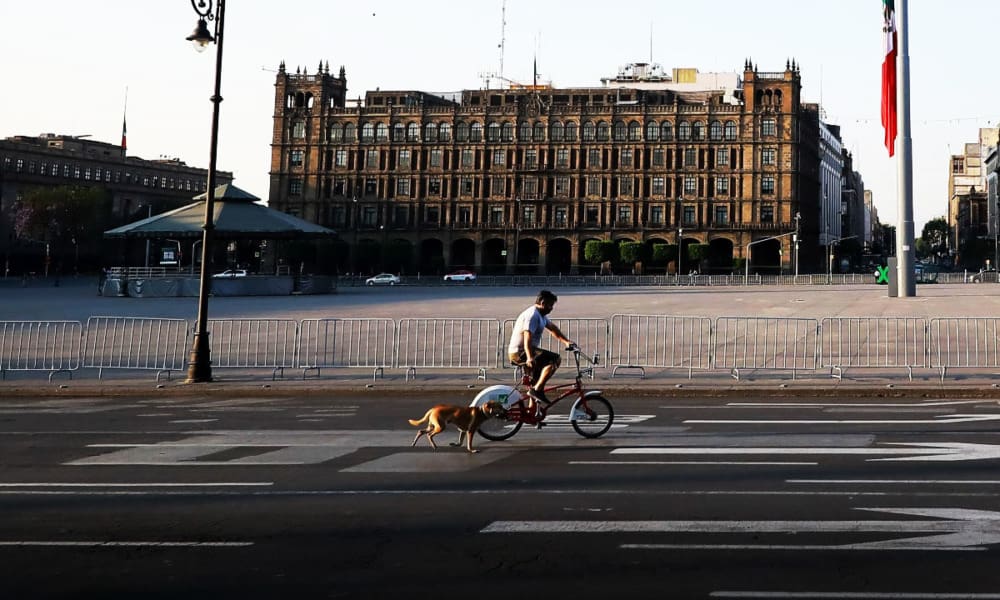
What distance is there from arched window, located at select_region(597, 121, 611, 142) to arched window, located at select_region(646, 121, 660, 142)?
4.31 meters

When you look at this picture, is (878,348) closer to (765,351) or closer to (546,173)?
(765,351)

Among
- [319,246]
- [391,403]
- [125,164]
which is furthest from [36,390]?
[125,164]

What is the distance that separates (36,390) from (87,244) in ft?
334

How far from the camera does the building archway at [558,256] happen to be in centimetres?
11269

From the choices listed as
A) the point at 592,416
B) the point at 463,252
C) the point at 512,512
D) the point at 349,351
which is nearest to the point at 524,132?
the point at 463,252

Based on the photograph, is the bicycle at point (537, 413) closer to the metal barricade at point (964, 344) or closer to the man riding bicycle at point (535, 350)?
the man riding bicycle at point (535, 350)

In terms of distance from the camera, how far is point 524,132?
114062mm

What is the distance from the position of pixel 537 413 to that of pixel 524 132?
343 feet

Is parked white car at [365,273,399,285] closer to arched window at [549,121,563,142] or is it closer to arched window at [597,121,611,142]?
arched window at [549,121,563,142]

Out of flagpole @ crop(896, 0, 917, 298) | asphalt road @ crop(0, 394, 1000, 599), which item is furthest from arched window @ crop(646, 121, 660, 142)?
asphalt road @ crop(0, 394, 1000, 599)

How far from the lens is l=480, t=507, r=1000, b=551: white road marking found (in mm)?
6742

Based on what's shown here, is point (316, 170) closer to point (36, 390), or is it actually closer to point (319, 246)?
point (319, 246)

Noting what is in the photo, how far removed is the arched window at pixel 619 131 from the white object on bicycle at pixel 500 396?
10298cm

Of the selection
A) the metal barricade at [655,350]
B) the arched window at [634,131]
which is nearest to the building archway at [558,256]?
the arched window at [634,131]
